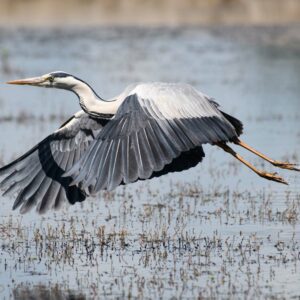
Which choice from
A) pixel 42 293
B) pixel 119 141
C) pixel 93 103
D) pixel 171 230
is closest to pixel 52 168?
pixel 93 103

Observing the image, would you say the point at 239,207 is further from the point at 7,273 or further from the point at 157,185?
the point at 7,273

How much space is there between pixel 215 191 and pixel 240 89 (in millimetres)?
9863

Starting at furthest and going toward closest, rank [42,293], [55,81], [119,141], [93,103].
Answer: [55,81], [93,103], [119,141], [42,293]

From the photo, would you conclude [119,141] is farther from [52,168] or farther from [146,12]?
[146,12]

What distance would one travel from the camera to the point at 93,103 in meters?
8.71

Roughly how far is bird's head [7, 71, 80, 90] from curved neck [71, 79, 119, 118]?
0.05m

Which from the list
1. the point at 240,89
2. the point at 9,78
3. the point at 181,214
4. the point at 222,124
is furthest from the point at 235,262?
the point at 9,78

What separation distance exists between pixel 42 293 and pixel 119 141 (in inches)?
48.5

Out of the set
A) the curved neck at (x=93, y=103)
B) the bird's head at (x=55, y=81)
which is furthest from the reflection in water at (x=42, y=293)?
the bird's head at (x=55, y=81)

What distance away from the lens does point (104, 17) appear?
38.1m

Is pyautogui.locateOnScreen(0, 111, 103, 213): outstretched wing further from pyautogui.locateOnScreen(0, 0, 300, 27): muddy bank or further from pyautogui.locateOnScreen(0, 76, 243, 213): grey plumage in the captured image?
pyautogui.locateOnScreen(0, 0, 300, 27): muddy bank

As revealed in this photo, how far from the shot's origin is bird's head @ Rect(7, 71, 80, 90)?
8.87 meters

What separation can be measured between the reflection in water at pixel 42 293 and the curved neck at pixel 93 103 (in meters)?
1.92

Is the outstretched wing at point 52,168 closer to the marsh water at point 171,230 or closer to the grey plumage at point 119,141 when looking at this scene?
the grey plumage at point 119,141
